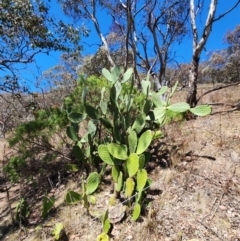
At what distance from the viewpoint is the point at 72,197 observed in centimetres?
290

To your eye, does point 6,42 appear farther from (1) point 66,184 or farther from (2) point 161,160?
(2) point 161,160

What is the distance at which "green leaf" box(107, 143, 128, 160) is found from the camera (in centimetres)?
278

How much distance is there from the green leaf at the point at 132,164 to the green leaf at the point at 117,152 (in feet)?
0.23

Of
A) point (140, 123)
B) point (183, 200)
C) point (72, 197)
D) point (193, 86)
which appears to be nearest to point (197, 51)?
point (193, 86)

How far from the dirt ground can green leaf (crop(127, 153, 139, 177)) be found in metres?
0.34


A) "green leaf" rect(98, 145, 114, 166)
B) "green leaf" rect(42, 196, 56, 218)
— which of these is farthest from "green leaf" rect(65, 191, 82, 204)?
"green leaf" rect(98, 145, 114, 166)

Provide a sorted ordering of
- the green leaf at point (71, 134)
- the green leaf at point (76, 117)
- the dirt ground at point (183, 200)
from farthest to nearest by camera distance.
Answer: the green leaf at point (71, 134)
the green leaf at point (76, 117)
the dirt ground at point (183, 200)

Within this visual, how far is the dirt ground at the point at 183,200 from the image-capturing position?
239 cm

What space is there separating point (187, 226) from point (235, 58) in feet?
52.3

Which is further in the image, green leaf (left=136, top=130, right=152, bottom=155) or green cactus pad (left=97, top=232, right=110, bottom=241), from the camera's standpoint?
green leaf (left=136, top=130, right=152, bottom=155)

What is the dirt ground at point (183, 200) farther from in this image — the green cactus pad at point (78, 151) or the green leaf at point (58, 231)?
the green cactus pad at point (78, 151)

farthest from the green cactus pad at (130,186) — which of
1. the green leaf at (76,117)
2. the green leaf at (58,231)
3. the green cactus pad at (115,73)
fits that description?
the green cactus pad at (115,73)

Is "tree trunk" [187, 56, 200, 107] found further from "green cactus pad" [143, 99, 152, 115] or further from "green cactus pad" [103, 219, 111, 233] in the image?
"green cactus pad" [103, 219, 111, 233]

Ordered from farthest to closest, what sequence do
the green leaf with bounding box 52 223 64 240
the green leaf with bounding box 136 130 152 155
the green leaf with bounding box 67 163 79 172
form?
the green leaf with bounding box 67 163 79 172 < the green leaf with bounding box 136 130 152 155 < the green leaf with bounding box 52 223 64 240
